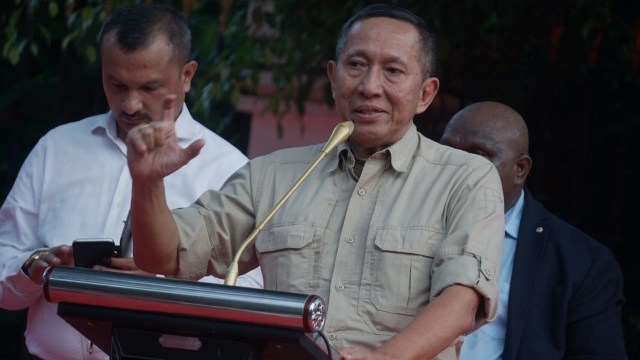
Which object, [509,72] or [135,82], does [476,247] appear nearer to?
[135,82]

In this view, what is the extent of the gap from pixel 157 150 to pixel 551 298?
5.88ft

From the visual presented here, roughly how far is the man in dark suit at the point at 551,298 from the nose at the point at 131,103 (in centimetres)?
126

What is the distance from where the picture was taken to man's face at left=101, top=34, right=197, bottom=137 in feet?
13.3

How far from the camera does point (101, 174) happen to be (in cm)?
418

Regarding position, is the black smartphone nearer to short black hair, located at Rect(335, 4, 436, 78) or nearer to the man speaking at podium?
the man speaking at podium

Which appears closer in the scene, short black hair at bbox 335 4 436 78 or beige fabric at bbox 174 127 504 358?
beige fabric at bbox 174 127 504 358

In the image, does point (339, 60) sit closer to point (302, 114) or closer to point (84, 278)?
point (84, 278)

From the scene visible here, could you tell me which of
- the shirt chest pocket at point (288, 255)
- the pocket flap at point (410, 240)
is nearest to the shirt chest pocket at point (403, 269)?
the pocket flap at point (410, 240)

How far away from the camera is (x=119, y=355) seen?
267 centimetres

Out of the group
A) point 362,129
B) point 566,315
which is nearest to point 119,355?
point 362,129

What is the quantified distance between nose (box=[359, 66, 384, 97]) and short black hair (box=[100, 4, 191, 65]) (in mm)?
1105

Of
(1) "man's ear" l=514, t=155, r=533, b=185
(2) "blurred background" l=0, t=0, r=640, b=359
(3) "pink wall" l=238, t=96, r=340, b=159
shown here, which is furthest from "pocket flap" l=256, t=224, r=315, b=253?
(3) "pink wall" l=238, t=96, r=340, b=159

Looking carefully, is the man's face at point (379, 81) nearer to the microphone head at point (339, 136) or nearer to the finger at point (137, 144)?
the microphone head at point (339, 136)

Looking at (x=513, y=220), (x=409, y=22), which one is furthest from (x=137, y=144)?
(x=513, y=220)
